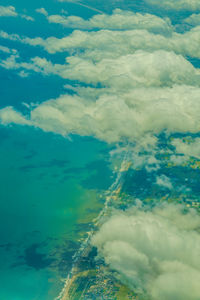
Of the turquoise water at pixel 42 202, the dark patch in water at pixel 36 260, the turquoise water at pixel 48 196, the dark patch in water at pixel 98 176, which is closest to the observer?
the turquoise water at pixel 42 202

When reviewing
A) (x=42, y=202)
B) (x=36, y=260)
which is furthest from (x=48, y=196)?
(x=36, y=260)

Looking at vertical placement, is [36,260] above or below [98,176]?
below

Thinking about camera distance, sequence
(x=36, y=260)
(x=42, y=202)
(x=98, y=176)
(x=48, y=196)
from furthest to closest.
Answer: (x=98, y=176) → (x=48, y=196) → (x=42, y=202) → (x=36, y=260)

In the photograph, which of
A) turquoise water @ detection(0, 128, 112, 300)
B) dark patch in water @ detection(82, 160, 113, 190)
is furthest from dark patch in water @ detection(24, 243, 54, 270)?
dark patch in water @ detection(82, 160, 113, 190)

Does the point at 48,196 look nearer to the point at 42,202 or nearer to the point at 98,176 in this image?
the point at 42,202

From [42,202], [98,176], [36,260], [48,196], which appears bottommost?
[36,260]

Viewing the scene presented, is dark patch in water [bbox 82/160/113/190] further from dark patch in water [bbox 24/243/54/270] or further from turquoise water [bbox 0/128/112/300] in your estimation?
dark patch in water [bbox 24/243/54/270]

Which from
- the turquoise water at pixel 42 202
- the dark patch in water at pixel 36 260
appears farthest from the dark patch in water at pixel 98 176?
the dark patch in water at pixel 36 260

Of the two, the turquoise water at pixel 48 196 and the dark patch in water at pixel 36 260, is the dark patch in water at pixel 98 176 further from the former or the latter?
the dark patch in water at pixel 36 260

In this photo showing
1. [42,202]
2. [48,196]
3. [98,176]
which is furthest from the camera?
[98,176]

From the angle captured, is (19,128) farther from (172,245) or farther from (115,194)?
(172,245)

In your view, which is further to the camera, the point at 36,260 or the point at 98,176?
the point at 98,176
